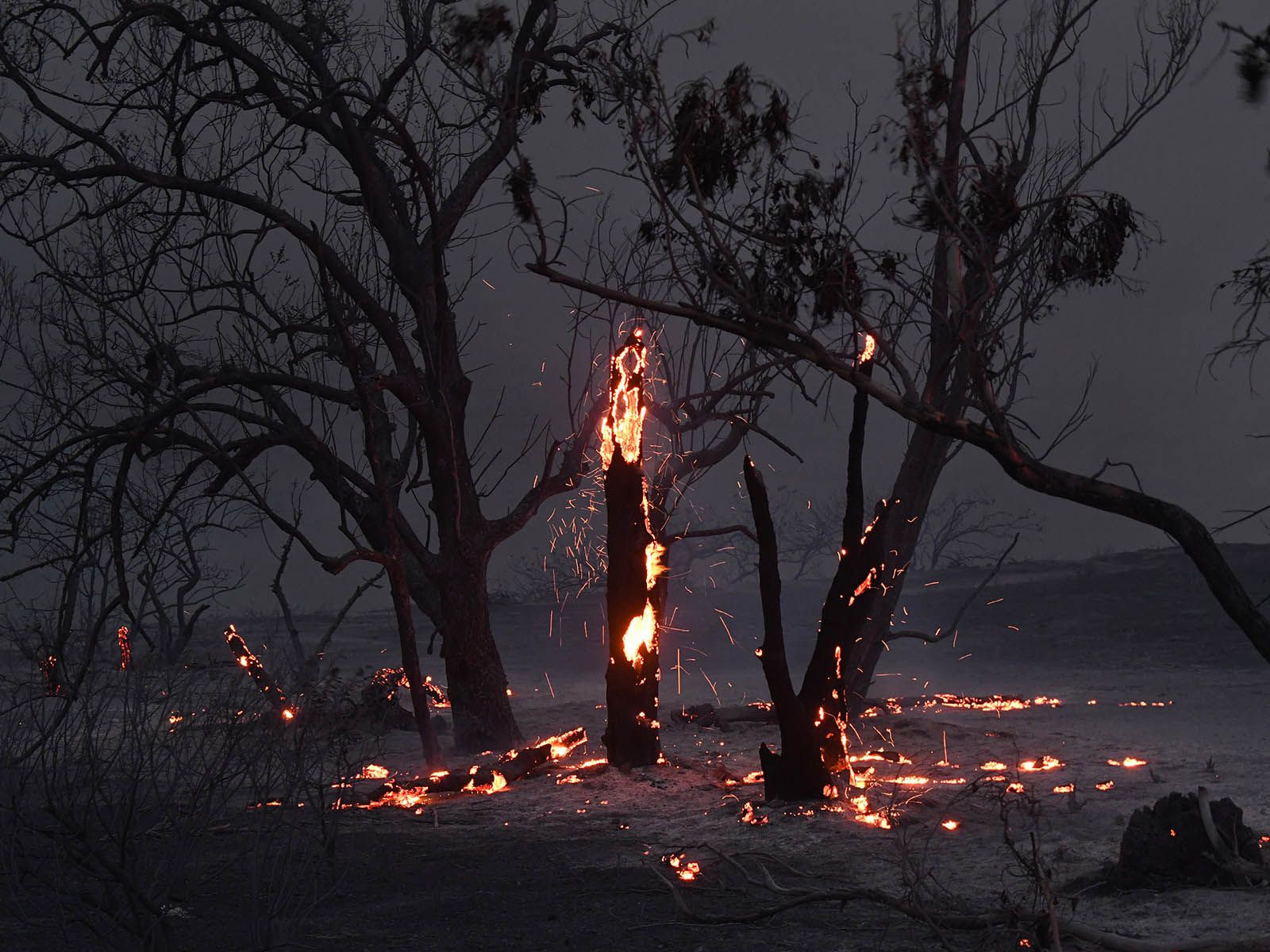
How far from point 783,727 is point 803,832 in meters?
1.07

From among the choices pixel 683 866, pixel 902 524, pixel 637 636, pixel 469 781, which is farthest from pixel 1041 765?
pixel 469 781

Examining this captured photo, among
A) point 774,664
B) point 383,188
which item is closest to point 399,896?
point 774,664

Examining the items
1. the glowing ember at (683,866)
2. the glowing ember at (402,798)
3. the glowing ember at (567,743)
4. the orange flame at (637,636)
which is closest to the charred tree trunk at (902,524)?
the orange flame at (637,636)

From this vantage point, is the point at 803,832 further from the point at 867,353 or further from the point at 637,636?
the point at 867,353

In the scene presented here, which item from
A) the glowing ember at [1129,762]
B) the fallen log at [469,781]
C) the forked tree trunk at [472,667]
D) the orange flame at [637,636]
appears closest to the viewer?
the fallen log at [469,781]

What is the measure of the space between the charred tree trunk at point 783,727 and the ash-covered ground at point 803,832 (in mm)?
260

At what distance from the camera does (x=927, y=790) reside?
9.32 m

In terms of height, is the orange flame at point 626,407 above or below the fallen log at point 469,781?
above

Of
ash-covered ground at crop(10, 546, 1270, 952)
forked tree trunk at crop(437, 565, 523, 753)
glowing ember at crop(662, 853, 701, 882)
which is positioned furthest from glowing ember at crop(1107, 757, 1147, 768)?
forked tree trunk at crop(437, 565, 523, 753)

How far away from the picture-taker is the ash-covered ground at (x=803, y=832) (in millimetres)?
6000

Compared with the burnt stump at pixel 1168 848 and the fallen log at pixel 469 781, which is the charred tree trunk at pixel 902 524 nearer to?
the fallen log at pixel 469 781

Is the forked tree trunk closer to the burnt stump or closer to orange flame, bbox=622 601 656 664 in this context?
orange flame, bbox=622 601 656 664

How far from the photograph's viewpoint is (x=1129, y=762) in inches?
423

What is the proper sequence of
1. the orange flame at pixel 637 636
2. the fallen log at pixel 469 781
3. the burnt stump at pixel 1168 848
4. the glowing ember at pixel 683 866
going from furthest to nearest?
the orange flame at pixel 637 636 → the fallen log at pixel 469 781 → the glowing ember at pixel 683 866 → the burnt stump at pixel 1168 848
